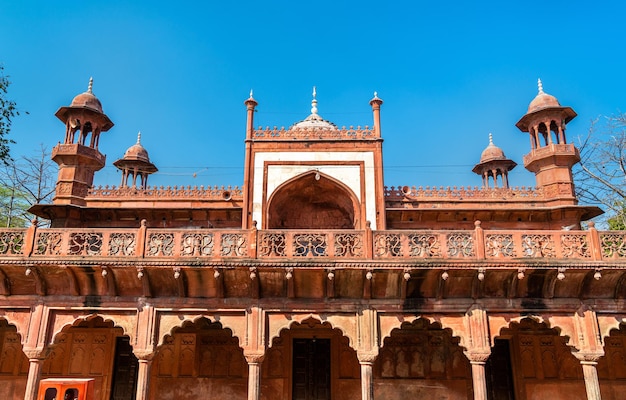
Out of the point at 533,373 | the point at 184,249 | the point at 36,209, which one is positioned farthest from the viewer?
the point at 36,209

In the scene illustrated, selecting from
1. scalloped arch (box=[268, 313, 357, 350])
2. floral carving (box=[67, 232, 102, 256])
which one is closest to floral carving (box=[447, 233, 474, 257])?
scalloped arch (box=[268, 313, 357, 350])

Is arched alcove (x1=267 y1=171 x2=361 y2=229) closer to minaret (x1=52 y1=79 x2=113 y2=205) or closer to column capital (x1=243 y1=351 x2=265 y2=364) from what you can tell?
column capital (x1=243 y1=351 x2=265 y2=364)

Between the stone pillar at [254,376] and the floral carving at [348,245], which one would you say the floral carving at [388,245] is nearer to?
the floral carving at [348,245]

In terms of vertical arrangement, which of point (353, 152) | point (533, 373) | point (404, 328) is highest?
point (353, 152)

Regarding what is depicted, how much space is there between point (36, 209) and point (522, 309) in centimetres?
1654

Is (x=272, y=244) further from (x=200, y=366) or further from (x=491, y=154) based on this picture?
(x=491, y=154)

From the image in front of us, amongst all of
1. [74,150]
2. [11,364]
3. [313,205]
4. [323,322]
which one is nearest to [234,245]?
[323,322]

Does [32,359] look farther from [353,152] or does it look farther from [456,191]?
[456,191]

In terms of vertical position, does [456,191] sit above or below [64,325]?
above

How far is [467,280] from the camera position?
479 inches

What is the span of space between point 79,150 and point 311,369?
12.3 m

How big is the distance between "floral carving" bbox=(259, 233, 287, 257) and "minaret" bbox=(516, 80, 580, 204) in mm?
11412

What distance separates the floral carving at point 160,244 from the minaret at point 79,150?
26.8ft

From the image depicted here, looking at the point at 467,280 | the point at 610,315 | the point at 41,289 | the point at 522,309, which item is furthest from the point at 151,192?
the point at 610,315
